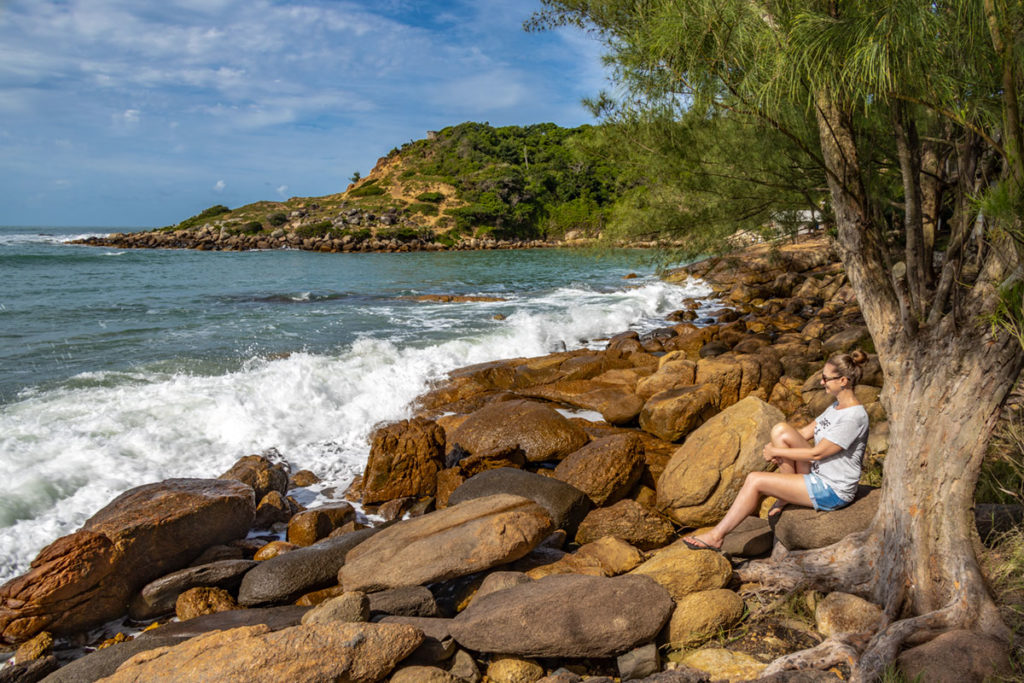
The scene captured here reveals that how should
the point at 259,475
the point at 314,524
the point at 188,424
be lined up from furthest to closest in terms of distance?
the point at 188,424 < the point at 259,475 < the point at 314,524

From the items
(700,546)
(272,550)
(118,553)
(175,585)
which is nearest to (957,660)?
(700,546)

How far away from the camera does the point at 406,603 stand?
423cm

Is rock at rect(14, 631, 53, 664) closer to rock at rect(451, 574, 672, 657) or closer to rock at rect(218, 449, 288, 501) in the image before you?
rock at rect(218, 449, 288, 501)

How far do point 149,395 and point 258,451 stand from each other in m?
2.83

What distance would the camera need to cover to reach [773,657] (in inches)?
132

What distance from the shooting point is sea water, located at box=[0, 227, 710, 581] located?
716cm

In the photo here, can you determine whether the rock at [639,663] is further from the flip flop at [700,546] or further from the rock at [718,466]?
the rock at [718,466]

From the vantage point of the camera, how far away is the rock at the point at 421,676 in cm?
327

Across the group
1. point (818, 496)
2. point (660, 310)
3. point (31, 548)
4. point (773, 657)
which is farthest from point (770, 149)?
point (660, 310)

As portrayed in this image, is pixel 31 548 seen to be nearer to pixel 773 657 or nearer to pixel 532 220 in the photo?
pixel 773 657

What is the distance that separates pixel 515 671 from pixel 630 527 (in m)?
2.13

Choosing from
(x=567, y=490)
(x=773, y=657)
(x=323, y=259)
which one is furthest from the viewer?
(x=323, y=259)

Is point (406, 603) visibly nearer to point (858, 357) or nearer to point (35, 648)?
point (35, 648)

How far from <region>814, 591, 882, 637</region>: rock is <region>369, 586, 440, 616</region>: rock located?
8.37 ft
